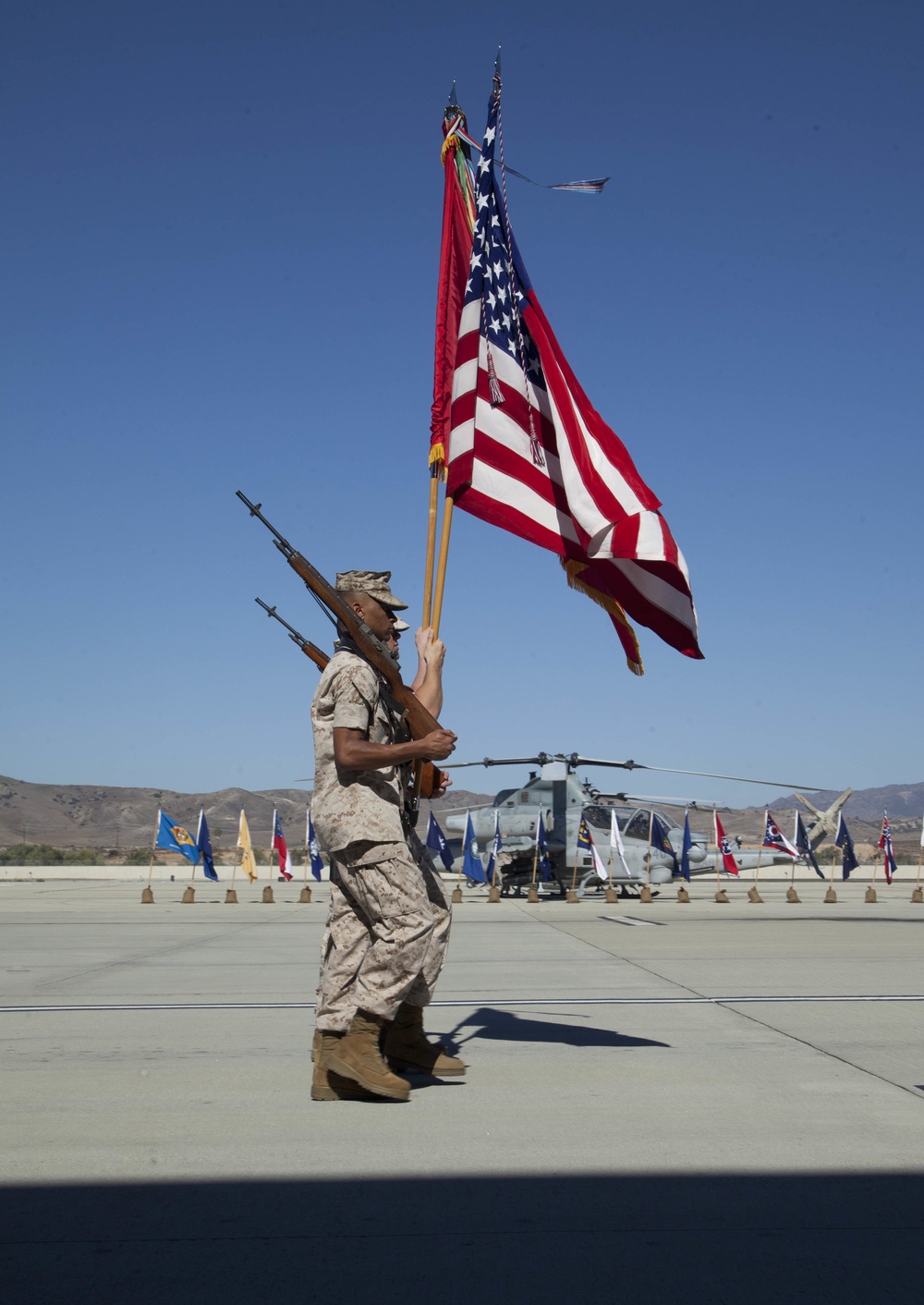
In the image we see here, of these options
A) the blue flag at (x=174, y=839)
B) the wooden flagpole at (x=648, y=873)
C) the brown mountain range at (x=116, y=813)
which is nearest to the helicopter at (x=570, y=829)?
the wooden flagpole at (x=648, y=873)

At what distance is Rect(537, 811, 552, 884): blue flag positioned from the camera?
24.4 metres

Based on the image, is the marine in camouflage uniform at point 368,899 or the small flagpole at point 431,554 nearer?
the marine in camouflage uniform at point 368,899

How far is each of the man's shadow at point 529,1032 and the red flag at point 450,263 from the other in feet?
9.37

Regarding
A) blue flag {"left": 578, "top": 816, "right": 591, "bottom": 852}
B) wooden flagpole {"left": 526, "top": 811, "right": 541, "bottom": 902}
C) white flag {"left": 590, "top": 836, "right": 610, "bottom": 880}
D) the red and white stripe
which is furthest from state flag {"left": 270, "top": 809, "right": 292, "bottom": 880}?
the red and white stripe

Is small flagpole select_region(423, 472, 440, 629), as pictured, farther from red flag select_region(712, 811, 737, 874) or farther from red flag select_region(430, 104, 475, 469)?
red flag select_region(712, 811, 737, 874)

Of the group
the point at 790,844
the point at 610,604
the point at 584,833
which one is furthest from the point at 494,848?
the point at 610,604

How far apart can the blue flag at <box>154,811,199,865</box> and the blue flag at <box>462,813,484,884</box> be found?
5.88 m

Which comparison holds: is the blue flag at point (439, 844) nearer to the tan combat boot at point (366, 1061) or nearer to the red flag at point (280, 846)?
the red flag at point (280, 846)

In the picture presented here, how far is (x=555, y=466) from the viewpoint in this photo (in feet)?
20.4

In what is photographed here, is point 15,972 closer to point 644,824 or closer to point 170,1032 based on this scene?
point 170,1032

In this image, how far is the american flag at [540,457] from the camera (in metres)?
5.88

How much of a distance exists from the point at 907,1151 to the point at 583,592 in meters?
3.70

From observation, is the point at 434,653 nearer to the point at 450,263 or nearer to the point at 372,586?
the point at 372,586

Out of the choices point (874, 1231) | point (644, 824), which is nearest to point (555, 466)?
point (874, 1231)
